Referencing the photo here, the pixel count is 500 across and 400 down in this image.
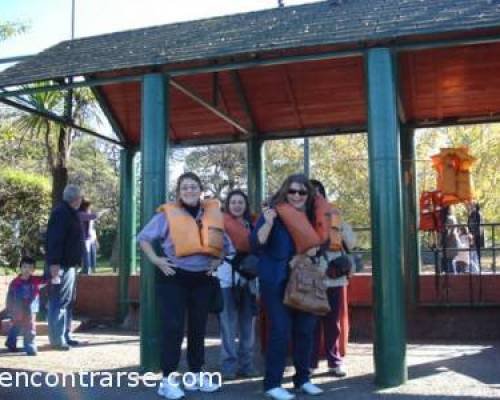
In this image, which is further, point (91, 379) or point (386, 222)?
point (91, 379)

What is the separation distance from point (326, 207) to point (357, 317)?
3599 millimetres

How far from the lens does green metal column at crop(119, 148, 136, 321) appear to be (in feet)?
31.7

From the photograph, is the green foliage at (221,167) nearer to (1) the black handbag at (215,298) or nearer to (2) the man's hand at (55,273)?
(2) the man's hand at (55,273)

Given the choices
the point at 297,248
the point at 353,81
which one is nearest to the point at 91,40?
the point at 353,81

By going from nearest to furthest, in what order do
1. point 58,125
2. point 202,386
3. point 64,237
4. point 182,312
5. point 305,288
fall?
point 305,288, point 182,312, point 202,386, point 64,237, point 58,125

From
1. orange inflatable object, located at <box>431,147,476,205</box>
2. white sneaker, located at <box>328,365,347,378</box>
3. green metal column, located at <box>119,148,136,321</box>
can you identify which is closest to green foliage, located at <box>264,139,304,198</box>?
green metal column, located at <box>119,148,136,321</box>

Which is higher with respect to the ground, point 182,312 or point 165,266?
point 165,266

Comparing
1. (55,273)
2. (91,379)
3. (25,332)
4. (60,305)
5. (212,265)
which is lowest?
(91,379)

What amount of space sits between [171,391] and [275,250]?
1386 mm

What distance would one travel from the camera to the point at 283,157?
28156 millimetres

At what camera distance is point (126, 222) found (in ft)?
32.0

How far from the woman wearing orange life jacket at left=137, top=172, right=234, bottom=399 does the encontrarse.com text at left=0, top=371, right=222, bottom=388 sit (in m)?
0.17

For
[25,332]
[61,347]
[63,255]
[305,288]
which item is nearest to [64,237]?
[63,255]

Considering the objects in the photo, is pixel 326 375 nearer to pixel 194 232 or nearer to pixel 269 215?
pixel 269 215
